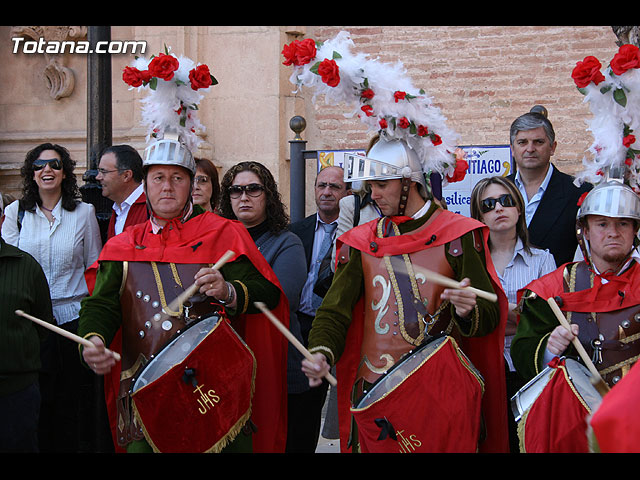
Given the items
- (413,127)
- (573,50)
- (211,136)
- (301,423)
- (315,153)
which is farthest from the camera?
(211,136)

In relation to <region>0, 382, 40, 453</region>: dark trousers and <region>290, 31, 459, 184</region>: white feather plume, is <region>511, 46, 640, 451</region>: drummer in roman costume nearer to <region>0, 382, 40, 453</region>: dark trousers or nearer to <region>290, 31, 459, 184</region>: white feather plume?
<region>290, 31, 459, 184</region>: white feather plume

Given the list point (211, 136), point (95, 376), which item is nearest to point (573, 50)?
point (211, 136)

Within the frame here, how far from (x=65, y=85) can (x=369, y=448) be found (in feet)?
25.7

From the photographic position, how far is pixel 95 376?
224 inches

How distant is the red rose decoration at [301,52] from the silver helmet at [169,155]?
2.30 ft

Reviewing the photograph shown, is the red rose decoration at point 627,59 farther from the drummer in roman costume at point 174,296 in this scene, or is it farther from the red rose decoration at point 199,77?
the red rose decoration at point 199,77

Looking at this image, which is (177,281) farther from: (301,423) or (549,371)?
(549,371)

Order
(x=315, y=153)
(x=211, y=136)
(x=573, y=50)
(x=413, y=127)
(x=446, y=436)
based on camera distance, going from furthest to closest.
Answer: (x=211, y=136), (x=573, y=50), (x=315, y=153), (x=413, y=127), (x=446, y=436)

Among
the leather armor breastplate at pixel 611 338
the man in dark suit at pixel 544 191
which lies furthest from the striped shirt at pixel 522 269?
the leather armor breastplate at pixel 611 338

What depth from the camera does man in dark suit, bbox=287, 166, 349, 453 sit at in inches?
199

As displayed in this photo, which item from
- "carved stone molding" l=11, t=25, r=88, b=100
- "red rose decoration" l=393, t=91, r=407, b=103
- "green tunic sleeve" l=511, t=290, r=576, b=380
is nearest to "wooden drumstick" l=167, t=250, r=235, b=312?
"red rose decoration" l=393, t=91, r=407, b=103

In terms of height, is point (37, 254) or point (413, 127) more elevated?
point (413, 127)

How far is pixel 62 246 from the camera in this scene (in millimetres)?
5441

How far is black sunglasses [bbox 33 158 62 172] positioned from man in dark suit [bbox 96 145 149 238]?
327mm
